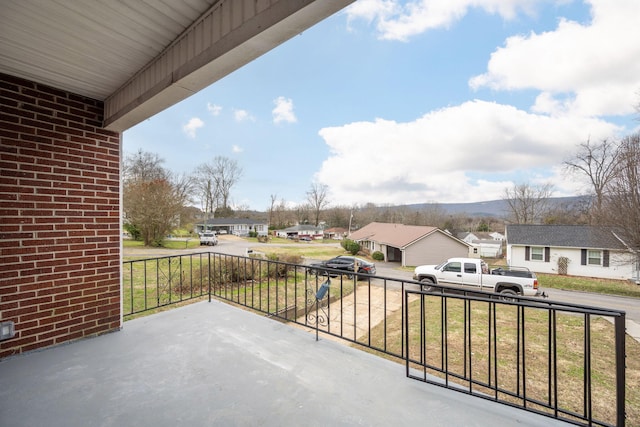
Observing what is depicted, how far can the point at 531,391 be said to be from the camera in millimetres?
3645

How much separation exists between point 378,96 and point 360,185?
19.4 meters

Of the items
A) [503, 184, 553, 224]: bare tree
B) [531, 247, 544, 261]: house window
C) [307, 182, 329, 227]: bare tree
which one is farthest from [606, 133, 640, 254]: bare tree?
[307, 182, 329, 227]: bare tree

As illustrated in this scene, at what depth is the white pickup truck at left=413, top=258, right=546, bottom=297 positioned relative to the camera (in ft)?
26.7

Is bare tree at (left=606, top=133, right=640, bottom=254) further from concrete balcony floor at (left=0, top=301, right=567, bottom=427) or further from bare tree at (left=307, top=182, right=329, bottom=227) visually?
bare tree at (left=307, top=182, right=329, bottom=227)

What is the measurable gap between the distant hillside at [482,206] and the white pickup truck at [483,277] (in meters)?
11.1

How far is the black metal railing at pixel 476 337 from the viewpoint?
140 centimetres

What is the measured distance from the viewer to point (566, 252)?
535 inches

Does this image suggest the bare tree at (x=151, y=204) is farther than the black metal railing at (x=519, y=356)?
Yes

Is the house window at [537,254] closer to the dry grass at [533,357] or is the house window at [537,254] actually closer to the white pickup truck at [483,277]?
the white pickup truck at [483,277]

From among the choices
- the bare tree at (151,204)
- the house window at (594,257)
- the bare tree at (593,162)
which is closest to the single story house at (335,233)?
the bare tree at (151,204)

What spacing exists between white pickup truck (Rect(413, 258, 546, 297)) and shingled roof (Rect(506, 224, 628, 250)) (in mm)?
5843

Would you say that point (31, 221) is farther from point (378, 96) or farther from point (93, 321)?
point (378, 96)

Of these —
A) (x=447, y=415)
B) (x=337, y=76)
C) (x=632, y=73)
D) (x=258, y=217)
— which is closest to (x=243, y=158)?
(x=258, y=217)

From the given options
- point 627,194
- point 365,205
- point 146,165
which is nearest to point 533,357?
point 627,194
